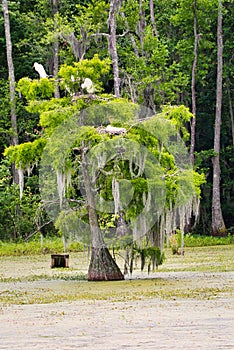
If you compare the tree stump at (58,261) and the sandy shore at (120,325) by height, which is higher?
the tree stump at (58,261)

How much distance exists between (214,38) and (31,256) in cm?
1490

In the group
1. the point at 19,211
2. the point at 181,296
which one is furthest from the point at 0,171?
the point at 181,296

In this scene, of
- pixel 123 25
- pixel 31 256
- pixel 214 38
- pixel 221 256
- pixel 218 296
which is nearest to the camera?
pixel 218 296

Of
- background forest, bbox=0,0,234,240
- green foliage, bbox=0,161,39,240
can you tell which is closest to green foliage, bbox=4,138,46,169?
background forest, bbox=0,0,234,240

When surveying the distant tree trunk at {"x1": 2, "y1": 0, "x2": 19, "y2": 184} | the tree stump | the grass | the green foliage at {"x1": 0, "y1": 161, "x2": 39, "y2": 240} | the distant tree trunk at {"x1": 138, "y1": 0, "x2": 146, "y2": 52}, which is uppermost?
the distant tree trunk at {"x1": 138, "y1": 0, "x2": 146, "y2": 52}

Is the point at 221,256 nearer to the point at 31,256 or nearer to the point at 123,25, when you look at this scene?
the point at 31,256

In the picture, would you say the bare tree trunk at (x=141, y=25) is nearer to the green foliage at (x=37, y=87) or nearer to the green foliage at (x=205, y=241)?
the green foliage at (x=205, y=241)

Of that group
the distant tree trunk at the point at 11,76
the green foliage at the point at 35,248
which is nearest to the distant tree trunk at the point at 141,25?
the distant tree trunk at the point at 11,76

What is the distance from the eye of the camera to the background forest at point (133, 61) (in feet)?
106

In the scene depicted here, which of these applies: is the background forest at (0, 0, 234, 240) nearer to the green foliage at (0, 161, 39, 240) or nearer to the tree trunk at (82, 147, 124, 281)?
the green foliage at (0, 161, 39, 240)

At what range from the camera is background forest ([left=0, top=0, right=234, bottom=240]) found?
3241 cm

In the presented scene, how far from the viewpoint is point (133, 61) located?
1307 inches

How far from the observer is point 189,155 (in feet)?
115

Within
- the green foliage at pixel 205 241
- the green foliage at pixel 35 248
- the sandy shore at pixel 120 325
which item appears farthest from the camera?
the green foliage at pixel 205 241
